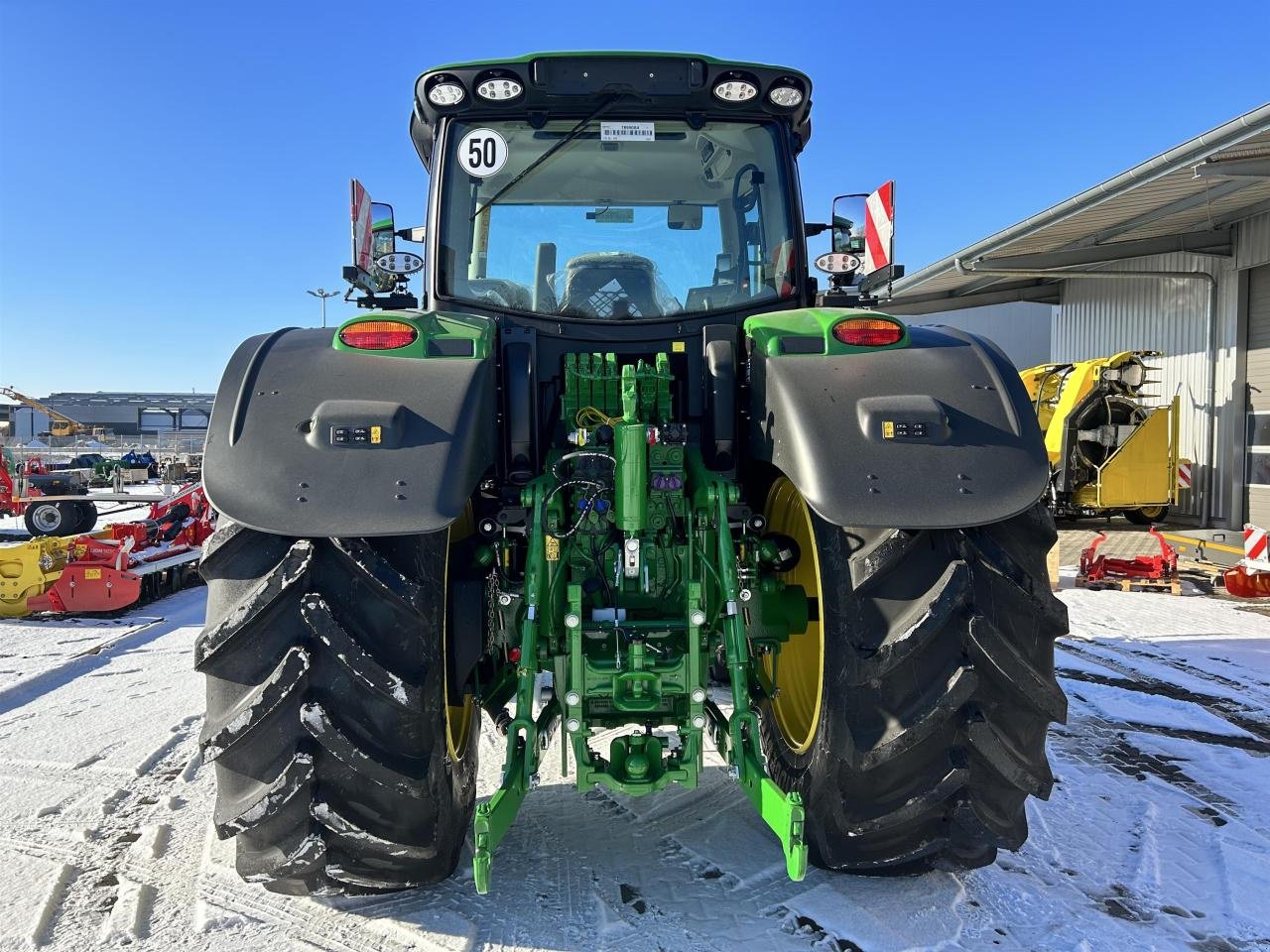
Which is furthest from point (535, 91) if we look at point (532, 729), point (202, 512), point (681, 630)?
point (202, 512)

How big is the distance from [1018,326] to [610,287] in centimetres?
2416

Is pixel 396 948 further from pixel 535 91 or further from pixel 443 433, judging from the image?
pixel 535 91

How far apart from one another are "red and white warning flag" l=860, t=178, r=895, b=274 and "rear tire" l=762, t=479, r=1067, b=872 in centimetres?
157

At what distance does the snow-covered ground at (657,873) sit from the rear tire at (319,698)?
34cm

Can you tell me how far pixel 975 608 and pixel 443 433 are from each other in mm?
1414

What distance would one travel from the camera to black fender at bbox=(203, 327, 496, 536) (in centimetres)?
205

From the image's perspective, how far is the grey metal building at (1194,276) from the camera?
37.0 ft

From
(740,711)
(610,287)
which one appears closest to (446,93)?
(610,287)

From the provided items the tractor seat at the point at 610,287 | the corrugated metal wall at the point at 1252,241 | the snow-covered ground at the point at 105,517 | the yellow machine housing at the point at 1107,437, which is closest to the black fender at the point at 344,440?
the tractor seat at the point at 610,287

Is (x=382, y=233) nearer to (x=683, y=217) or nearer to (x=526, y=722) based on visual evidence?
(x=683, y=217)

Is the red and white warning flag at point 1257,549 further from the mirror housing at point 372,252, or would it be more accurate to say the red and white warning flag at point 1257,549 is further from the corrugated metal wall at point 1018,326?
the corrugated metal wall at point 1018,326

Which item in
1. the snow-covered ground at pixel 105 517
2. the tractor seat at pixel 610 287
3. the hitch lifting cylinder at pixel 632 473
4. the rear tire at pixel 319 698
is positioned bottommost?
the snow-covered ground at pixel 105 517

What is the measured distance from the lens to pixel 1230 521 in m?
13.2

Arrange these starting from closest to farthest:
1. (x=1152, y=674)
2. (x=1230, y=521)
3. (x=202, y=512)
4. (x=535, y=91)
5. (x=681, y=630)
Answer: (x=681, y=630) → (x=535, y=91) → (x=1152, y=674) → (x=202, y=512) → (x=1230, y=521)
